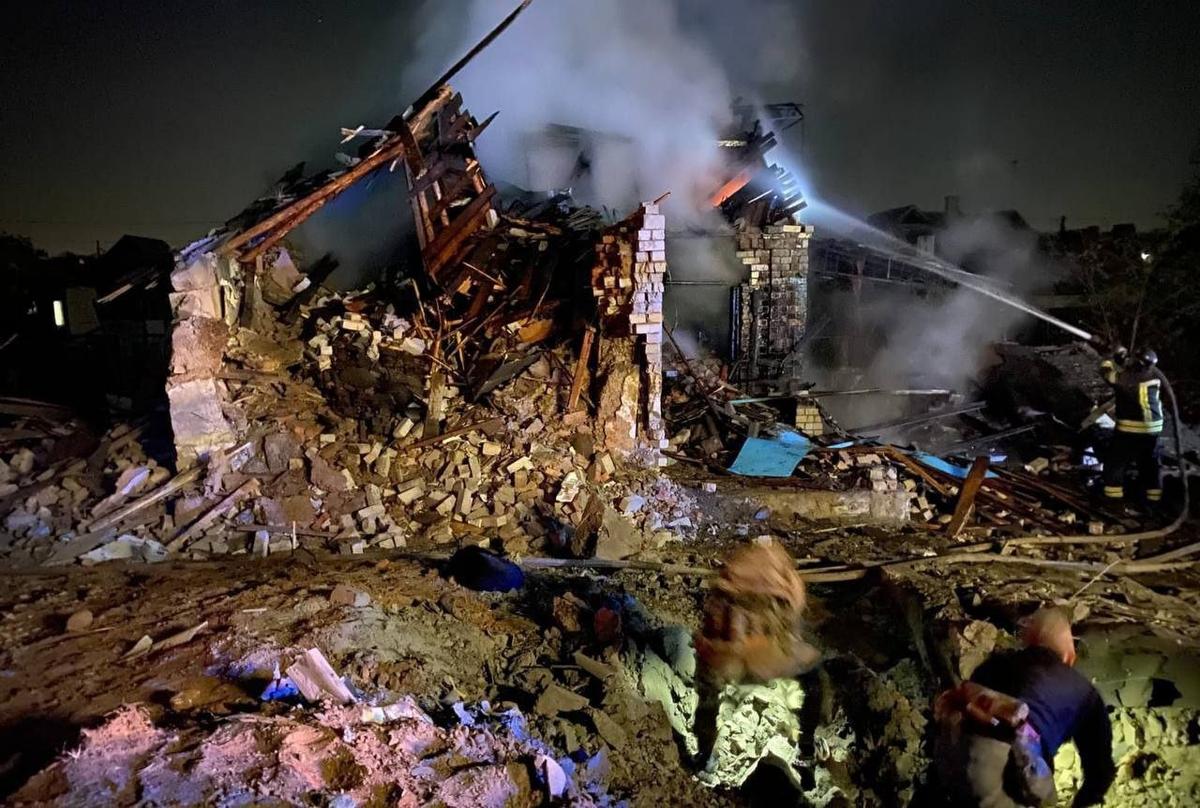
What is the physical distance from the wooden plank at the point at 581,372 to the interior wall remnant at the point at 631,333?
0.75 ft

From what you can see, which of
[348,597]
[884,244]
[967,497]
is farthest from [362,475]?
[884,244]

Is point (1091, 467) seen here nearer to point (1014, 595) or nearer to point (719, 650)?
point (1014, 595)

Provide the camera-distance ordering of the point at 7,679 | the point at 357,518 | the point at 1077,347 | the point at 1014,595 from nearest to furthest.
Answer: the point at 7,679
the point at 1014,595
the point at 357,518
the point at 1077,347

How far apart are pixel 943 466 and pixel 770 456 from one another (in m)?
2.76

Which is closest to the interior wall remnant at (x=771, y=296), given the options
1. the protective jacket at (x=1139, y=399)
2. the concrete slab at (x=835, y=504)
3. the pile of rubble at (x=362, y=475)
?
the concrete slab at (x=835, y=504)

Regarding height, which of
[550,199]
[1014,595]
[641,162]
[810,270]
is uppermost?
[641,162]

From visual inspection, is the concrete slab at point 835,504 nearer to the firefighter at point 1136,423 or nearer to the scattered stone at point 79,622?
the firefighter at point 1136,423

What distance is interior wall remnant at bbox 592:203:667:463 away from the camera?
916cm

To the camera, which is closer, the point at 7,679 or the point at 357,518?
the point at 7,679

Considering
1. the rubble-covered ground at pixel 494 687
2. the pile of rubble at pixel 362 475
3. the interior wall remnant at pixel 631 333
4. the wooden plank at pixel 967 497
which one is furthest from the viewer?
the interior wall remnant at pixel 631 333

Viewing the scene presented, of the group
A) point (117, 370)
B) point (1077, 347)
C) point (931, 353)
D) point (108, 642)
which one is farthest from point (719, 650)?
point (931, 353)

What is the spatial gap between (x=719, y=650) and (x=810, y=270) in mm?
15424

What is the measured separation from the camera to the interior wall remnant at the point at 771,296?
14469 mm

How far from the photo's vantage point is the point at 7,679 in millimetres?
4414
